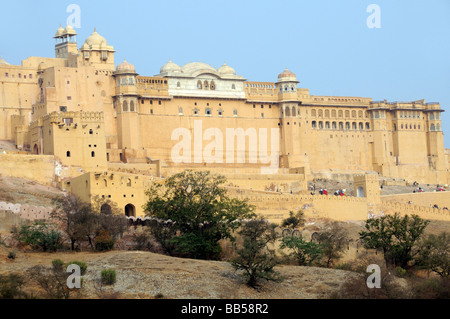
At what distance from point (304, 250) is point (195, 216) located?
5.08 metres

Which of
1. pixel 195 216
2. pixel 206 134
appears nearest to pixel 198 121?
pixel 206 134

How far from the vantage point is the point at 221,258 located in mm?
44062

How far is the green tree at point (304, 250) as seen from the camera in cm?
4309

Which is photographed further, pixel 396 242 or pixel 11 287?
pixel 396 242

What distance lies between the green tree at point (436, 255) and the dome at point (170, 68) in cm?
3062

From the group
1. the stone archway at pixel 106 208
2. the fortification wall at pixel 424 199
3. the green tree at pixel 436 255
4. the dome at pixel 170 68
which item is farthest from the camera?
the dome at pixel 170 68

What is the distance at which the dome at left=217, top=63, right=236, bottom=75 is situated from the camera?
73.2 m

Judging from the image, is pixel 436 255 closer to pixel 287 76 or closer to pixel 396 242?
pixel 396 242

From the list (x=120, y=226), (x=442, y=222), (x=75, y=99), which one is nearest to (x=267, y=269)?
(x=120, y=226)

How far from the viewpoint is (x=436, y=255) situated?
4284 centimetres

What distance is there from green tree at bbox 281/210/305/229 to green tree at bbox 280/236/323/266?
1001cm

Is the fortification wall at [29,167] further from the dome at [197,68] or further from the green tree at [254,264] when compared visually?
the green tree at [254,264]

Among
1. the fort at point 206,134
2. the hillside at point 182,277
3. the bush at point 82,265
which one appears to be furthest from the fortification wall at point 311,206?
the bush at point 82,265
